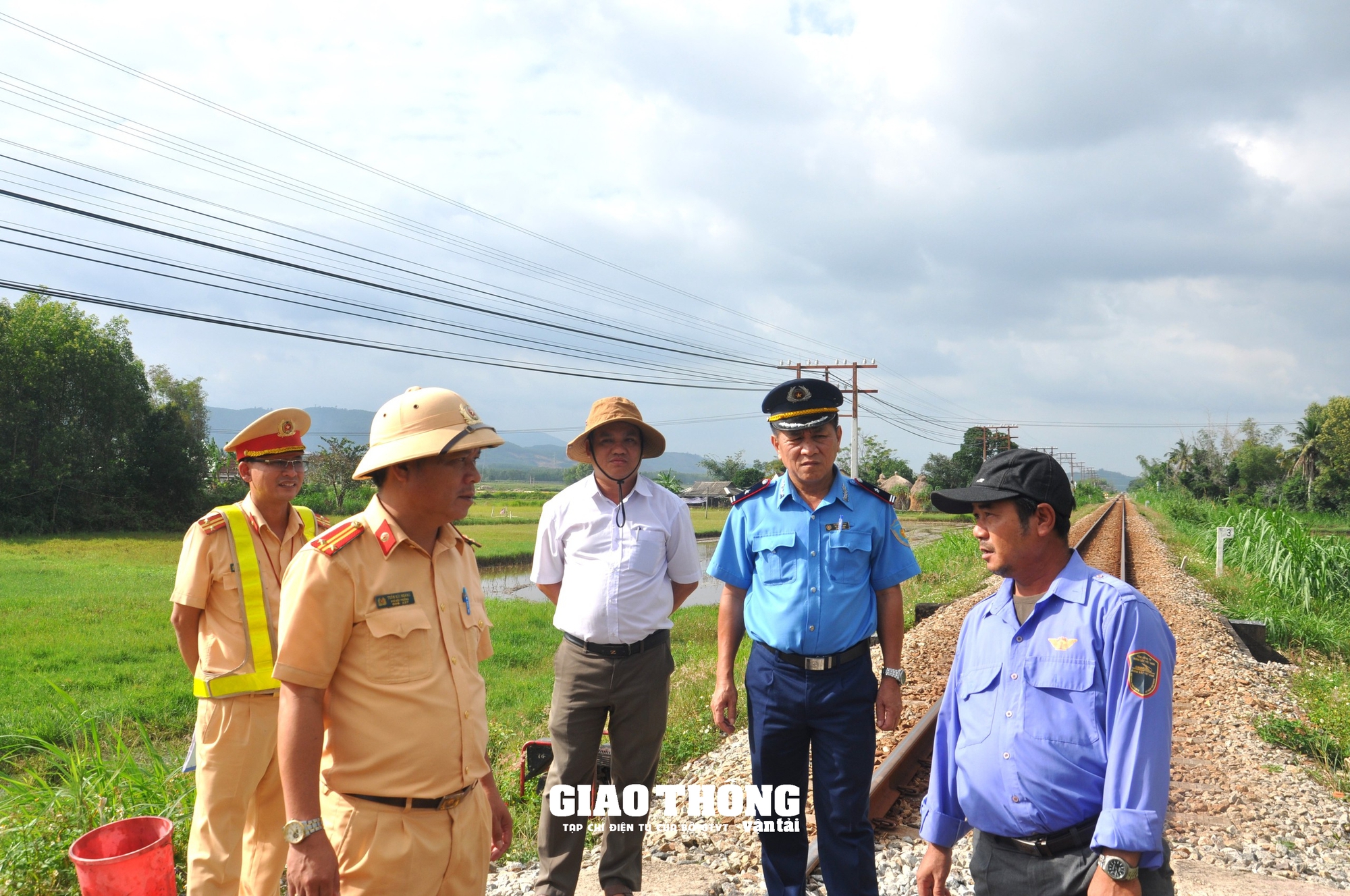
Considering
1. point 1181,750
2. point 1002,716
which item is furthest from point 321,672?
point 1181,750

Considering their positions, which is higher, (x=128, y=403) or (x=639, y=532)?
(x=128, y=403)

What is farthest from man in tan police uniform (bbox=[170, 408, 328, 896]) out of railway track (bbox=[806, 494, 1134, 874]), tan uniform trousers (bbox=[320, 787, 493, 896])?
railway track (bbox=[806, 494, 1134, 874])

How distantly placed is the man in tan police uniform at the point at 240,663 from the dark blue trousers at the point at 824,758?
6.60 ft

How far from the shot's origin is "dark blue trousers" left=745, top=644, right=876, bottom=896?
127 inches

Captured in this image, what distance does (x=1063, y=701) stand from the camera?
2049 millimetres

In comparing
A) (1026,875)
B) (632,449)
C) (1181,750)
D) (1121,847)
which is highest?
(632,449)

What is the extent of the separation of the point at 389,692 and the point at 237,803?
61.3 inches

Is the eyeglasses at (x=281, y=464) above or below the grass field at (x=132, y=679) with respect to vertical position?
above

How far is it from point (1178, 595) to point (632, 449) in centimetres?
1206

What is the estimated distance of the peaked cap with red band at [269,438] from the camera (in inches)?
142

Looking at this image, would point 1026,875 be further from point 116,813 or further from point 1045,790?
point 116,813

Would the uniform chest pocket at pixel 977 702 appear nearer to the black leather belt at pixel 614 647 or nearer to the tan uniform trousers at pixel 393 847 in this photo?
the tan uniform trousers at pixel 393 847

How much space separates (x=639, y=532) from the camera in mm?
3846

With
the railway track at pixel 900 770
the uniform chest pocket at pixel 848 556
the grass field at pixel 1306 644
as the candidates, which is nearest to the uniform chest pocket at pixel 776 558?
the uniform chest pocket at pixel 848 556
